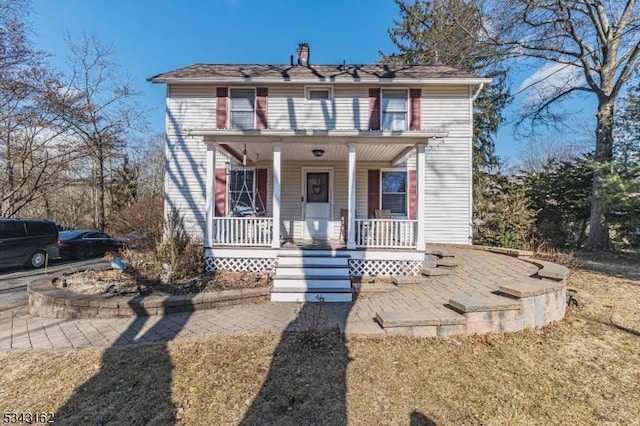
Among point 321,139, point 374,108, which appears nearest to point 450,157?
point 374,108

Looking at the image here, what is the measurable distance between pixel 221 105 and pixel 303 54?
379 centimetres

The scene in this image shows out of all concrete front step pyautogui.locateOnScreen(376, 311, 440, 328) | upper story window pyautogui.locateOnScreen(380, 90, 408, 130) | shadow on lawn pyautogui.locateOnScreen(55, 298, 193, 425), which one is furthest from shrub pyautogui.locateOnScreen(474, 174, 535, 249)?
shadow on lawn pyautogui.locateOnScreen(55, 298, 193, 425)

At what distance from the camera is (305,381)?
2.87 metres

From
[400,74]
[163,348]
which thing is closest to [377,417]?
[163,348]

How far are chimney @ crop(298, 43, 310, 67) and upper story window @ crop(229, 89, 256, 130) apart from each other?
8.99 ft

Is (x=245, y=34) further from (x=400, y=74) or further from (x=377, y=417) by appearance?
(x=377, y=417)

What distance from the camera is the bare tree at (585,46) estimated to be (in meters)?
10.2

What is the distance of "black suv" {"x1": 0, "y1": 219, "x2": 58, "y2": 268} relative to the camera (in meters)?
8.52

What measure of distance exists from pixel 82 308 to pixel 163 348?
2173 millimetres

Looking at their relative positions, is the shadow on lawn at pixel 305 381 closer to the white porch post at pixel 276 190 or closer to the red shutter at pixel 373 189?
the white porch post at pixel 276 190

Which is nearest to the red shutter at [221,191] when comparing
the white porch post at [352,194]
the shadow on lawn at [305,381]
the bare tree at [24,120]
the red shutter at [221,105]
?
the red shutter at [221,105]

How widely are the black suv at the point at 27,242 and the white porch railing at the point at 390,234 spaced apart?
911cm

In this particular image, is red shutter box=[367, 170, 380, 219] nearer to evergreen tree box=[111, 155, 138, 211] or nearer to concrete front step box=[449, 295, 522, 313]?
concrete front step box=[449, 295, 522, 313]

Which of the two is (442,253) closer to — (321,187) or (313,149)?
(321,187)
